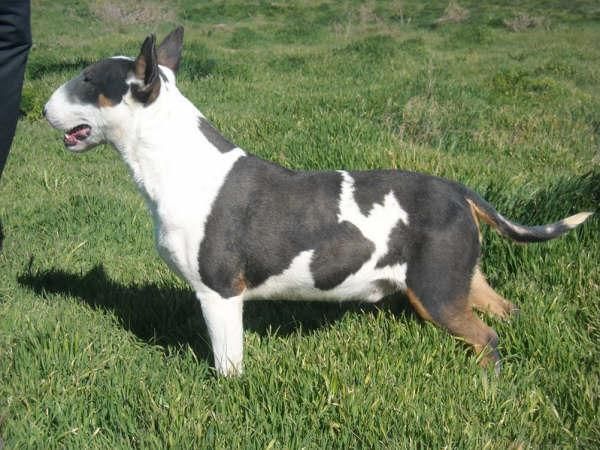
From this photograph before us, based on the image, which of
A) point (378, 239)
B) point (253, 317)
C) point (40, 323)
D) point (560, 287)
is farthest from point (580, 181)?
point (40, 323)

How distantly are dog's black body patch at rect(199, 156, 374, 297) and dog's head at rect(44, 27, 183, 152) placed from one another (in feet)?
1.81

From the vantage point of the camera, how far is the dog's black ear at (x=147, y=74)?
2.94m

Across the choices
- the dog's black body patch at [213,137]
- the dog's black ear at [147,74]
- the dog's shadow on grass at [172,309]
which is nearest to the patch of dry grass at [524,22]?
the dog's shadow on grass at [172,309]

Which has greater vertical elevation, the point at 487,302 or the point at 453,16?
the point at 487,302

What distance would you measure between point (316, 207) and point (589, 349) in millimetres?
1518

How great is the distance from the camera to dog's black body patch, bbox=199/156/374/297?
3148 mm

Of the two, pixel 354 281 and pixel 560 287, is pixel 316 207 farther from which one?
pixel 560 287

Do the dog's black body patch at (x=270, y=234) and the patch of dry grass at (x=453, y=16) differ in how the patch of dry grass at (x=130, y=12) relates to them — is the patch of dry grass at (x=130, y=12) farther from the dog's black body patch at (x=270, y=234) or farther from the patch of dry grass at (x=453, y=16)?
the dog's black body patch at (x=270, y=234)

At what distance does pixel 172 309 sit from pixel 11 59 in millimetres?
1667

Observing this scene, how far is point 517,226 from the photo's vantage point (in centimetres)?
338

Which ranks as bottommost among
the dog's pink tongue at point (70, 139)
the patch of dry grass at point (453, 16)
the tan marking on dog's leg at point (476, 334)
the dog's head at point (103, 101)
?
the patch of dry grass at point (453, 16)

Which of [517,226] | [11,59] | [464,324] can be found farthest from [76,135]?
[517,226]

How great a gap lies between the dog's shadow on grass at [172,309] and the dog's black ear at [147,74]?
135 cm

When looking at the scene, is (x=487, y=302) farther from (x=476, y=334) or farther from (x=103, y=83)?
(x=103, y=83)
